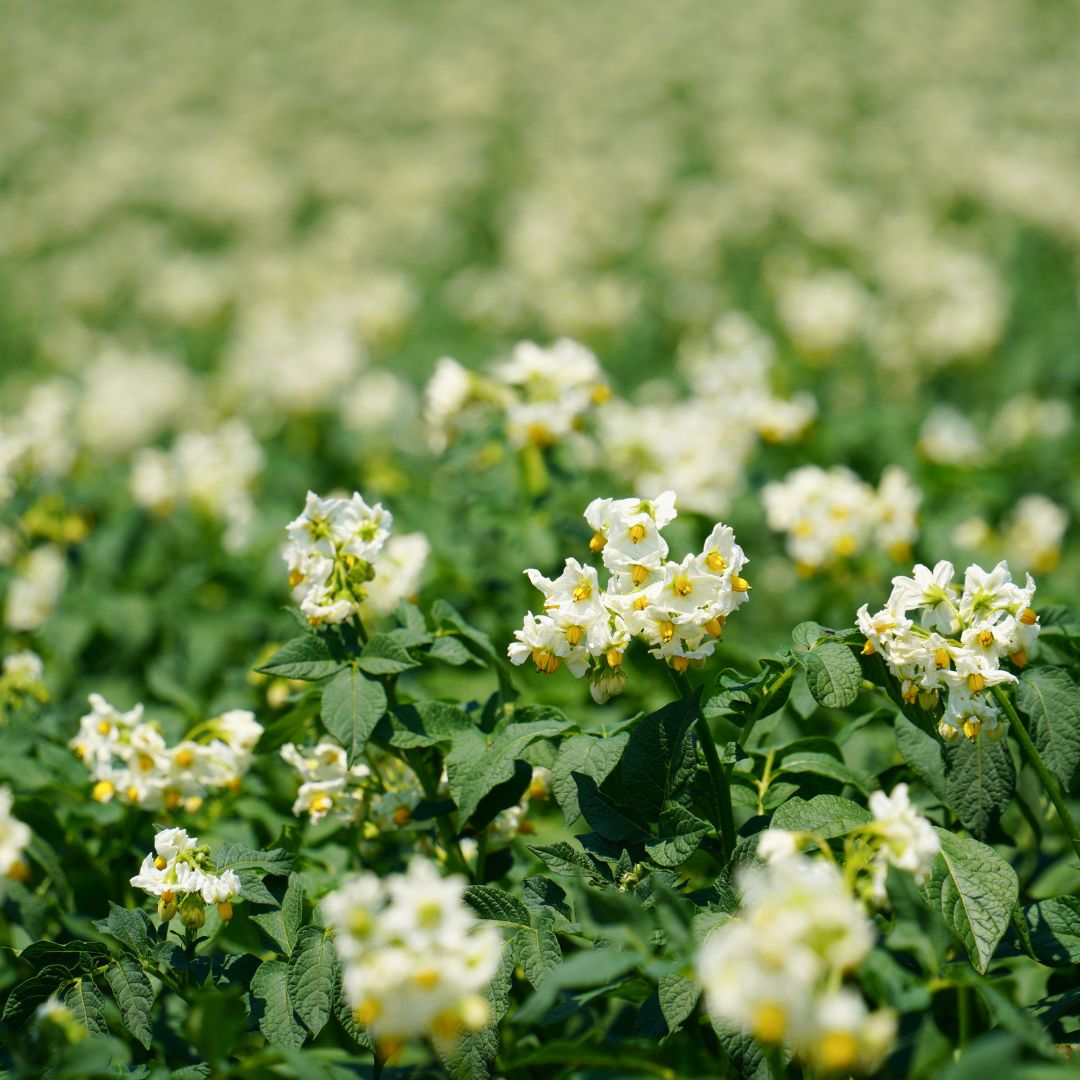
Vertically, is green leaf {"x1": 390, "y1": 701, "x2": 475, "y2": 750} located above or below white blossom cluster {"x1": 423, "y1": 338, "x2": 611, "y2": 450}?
above

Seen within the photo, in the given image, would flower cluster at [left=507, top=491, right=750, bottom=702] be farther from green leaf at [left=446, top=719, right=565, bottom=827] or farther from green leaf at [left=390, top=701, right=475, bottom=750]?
green leaf at [left=390, top=701, right=475, bottom=750]

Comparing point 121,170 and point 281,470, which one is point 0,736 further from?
point 121,170

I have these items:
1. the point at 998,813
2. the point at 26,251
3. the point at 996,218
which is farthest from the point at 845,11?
the point at 998,813

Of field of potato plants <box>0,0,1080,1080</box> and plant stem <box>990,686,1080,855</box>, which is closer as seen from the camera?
field of potato plants <box>0,0,1080,1080</box>

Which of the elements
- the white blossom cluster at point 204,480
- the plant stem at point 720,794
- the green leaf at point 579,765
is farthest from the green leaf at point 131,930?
the white blossom cluster at point 204,480

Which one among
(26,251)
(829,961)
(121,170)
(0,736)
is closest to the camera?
(829,961)

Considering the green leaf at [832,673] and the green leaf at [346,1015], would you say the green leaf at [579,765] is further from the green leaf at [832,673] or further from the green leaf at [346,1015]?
the green leaf at [346,1015]

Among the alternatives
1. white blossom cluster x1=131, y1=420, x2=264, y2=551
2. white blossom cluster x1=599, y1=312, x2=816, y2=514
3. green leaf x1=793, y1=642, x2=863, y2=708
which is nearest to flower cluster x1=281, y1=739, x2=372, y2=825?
green leaf x1=793, y1=642, x2=863, y2=708
